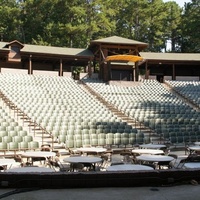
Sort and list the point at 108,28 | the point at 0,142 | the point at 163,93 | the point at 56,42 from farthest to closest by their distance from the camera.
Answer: the point at 108,28, the point at 56,42, the point at 163,93, the point at 0,142

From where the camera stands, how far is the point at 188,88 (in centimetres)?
3228

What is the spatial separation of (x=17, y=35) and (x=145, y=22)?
2226 cm

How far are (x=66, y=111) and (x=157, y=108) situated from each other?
731cm

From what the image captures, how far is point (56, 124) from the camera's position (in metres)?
18.2

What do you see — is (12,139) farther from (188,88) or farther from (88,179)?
(188,88)

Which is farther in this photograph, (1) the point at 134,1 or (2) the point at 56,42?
(1) the point at 134,1

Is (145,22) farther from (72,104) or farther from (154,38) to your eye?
(72,104)

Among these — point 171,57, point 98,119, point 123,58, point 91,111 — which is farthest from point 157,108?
point 171,57

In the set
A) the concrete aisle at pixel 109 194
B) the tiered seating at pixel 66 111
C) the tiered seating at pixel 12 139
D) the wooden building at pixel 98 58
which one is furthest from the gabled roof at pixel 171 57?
the concrete aisle at pixel 109 194

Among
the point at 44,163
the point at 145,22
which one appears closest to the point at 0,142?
the point at 44,163

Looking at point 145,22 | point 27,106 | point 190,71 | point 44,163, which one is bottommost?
point 44,163

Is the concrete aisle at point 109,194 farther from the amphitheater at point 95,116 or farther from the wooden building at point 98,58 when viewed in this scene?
the wooden building at point 98,58

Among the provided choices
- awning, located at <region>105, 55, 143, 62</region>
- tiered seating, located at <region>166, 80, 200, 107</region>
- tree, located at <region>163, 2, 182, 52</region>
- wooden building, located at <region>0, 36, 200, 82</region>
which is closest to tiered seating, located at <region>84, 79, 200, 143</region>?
tiered seating, located at <region>166, 80, 200, 107</region>

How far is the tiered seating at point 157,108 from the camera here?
19.2m
